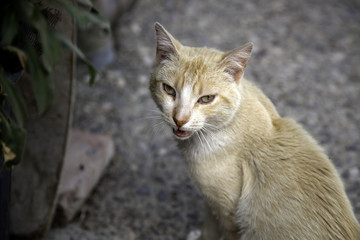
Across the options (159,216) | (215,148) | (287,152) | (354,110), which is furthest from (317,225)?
(354,110)

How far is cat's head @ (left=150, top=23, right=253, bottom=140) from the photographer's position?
228 cm

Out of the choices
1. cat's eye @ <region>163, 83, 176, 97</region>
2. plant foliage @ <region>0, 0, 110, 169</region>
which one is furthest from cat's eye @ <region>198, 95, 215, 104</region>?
plant foliage @ <region>0, 0, 110, 169</region>

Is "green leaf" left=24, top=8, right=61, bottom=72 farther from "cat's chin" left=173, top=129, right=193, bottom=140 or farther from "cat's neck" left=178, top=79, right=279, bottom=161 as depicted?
"cat's neck" left=178, top=79, right=279, bottom=161

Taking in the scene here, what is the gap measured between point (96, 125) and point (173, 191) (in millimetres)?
1145

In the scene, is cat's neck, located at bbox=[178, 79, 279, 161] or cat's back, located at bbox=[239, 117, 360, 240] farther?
cat's neck, located at bbox=[178, 79, 279, 161]

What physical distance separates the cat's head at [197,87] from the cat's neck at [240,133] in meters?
0.05

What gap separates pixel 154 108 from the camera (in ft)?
14.0

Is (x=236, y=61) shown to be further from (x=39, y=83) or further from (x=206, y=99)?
(x=39, y=83)

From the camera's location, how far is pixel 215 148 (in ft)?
7.97

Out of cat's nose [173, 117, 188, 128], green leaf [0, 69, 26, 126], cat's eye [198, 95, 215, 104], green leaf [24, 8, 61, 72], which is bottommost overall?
cat's nose [173, 117, 188, 128]

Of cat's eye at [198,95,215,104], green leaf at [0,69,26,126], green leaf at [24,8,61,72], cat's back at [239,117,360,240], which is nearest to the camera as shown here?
green leaf at [24,8,61,72]

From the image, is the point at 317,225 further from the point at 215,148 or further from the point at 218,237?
the point at 218,237

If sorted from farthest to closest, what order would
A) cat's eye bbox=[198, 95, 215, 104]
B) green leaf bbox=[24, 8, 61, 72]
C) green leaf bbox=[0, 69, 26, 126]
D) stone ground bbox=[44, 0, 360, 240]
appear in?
stone ground bbox=[44, 0, 360, 240] < cat's eye bbox=[198, 95, 215, 104] < green leaf bbox=[0, 69, 26, 126] < green leaf bbox=[24, 8, 61, 72]

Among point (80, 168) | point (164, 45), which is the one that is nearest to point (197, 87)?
point (164, 45)
